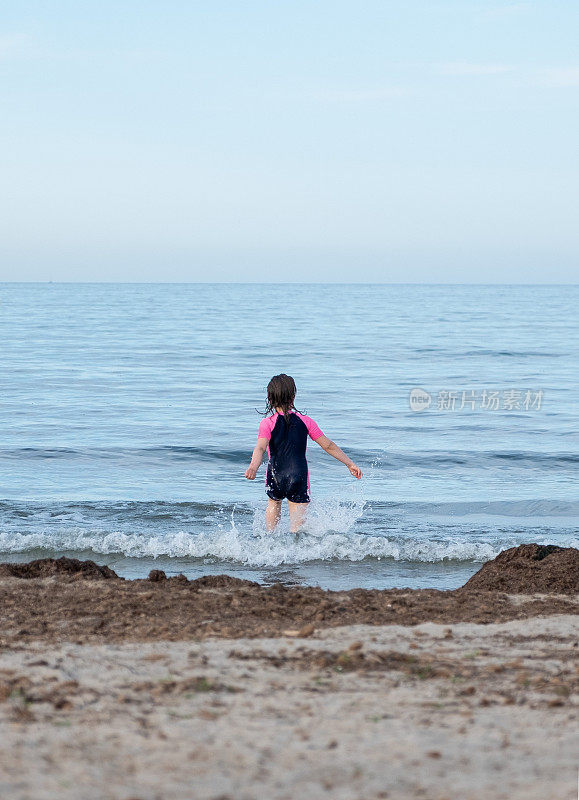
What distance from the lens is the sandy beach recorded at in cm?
283

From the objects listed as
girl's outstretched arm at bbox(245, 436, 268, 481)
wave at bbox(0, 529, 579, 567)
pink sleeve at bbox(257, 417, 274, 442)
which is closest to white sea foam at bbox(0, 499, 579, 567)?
wave at bbox(0, 529, 579, 567)

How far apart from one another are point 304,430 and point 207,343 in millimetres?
28438

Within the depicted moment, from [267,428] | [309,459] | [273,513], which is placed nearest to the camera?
[267,428]

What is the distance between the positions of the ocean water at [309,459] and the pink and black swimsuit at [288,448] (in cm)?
64

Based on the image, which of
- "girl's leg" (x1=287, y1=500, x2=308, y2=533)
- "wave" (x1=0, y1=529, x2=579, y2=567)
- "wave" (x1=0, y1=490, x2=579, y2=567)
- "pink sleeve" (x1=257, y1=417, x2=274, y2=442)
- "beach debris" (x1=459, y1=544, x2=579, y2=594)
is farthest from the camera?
"wave" (x1=0, y1=490, x2=579, y2=567)

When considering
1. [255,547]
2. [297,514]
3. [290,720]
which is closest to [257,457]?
[297,514]

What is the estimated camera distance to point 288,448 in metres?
8.23

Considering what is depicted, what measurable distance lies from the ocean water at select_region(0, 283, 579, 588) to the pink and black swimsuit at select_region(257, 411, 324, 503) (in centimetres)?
64

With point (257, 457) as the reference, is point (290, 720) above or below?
below

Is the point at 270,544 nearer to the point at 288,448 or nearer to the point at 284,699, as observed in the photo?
the point at 288,448

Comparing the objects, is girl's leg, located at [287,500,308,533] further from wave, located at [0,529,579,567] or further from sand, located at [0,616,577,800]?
sand, located at [0,616,577,800]

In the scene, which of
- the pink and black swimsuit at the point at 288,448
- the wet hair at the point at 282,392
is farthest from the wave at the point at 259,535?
the wet hair at the point at 282,392

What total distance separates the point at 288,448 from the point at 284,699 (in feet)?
15.4

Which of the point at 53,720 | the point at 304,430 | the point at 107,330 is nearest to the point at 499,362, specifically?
the point at 107,330
